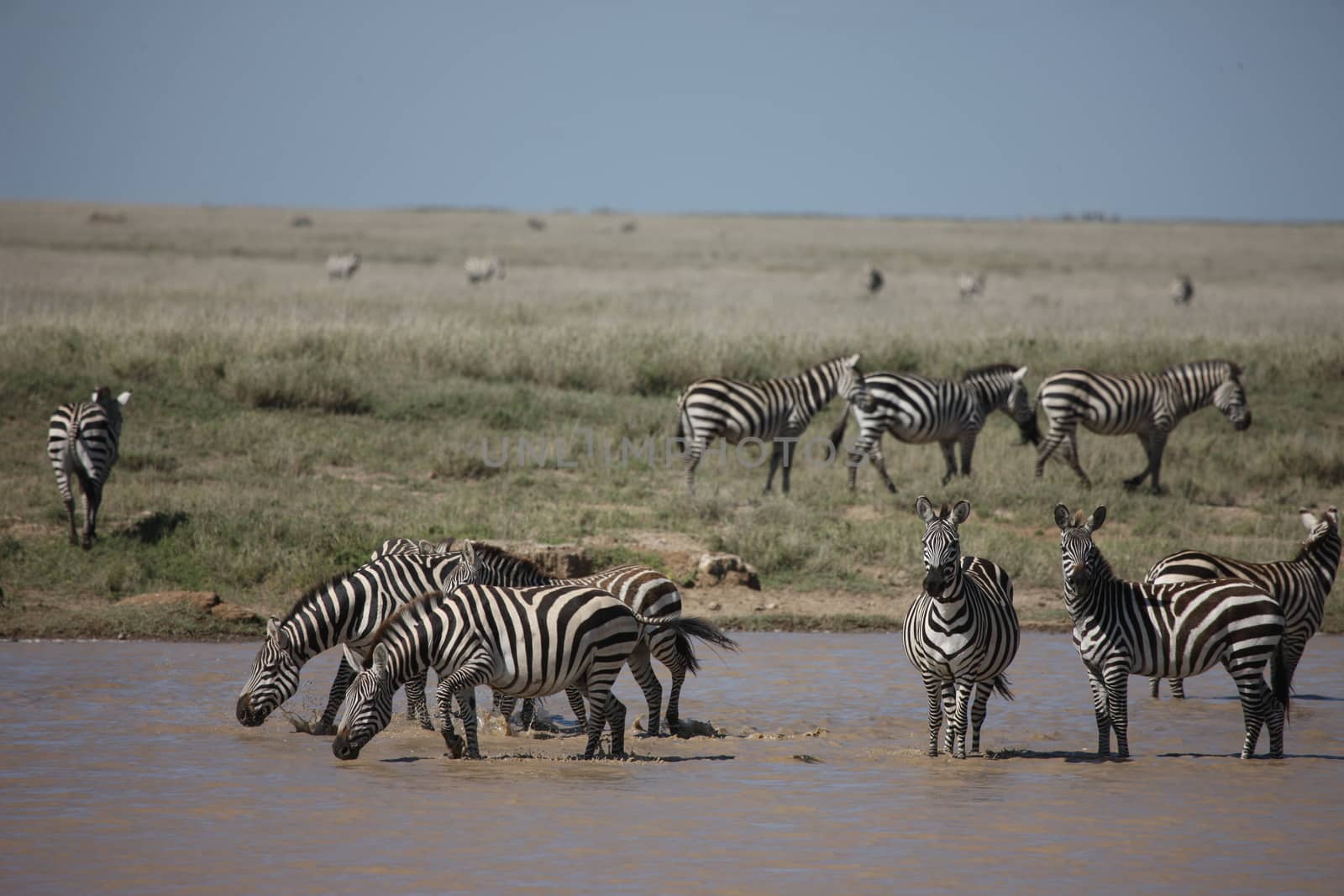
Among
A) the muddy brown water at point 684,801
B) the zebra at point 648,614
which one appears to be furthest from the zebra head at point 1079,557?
the zebra at point 648,614

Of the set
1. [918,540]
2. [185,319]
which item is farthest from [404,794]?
[185,319]

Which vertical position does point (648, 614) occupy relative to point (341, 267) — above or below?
below

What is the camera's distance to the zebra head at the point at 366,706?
824 cm

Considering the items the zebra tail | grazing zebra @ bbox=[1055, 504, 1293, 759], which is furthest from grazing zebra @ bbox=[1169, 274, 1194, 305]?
grazing zebra @ bbox=[1055, 504, 1293, 759]

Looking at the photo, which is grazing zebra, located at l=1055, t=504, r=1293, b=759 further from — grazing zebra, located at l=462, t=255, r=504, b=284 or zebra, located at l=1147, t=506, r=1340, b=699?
grazing zebra, located at l=462, t=255, r=504, b=284

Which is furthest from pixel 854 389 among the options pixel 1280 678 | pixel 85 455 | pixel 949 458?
pixel 1280 678

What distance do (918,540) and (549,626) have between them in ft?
24.0

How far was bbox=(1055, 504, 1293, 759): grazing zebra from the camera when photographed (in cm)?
866

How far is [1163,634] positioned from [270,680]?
17.5ft

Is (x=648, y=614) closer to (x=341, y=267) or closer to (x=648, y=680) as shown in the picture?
(x=648, y=680)

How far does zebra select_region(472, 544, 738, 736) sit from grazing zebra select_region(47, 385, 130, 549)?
568cm

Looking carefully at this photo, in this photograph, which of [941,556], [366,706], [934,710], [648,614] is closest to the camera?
[941,556]

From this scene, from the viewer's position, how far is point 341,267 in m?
48.4

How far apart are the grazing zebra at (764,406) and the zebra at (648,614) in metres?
7.30
